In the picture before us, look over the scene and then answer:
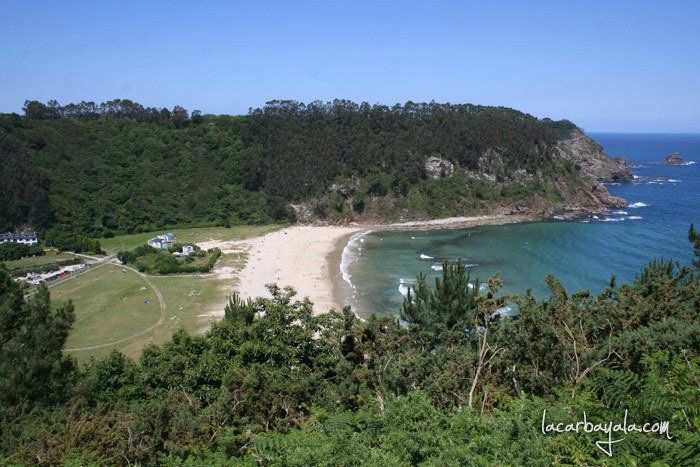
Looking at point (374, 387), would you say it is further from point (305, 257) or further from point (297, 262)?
point (305, 257)

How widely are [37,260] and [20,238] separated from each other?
6.53 m

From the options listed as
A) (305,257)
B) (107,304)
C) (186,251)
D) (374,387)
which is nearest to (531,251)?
(305,257)

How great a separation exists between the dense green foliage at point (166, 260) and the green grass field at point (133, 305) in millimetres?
923

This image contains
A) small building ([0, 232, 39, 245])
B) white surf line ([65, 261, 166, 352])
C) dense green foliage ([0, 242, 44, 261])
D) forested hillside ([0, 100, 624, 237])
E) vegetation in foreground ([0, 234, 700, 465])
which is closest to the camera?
vegetation in foreground ([0, 234, 700, 465])

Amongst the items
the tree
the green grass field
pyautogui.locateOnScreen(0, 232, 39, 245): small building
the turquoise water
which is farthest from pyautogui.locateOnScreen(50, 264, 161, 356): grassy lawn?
the turquoise water

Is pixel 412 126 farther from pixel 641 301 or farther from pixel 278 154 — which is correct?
pixel 641 301

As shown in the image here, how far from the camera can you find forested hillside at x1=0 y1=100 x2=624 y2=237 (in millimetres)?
63469

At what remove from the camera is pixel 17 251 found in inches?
1896

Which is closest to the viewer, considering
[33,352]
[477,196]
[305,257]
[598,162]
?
[33,352]

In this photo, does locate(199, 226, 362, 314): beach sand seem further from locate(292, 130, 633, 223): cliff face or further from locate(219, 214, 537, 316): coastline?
locate(292, 130, 633, 223): cliff face

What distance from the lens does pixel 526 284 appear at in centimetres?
3894

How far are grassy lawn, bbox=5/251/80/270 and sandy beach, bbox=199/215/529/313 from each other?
1396cm

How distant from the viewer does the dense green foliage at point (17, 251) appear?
47125 mm

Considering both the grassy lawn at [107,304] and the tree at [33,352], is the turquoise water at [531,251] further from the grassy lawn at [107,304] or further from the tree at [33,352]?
the tree at [33,352]
